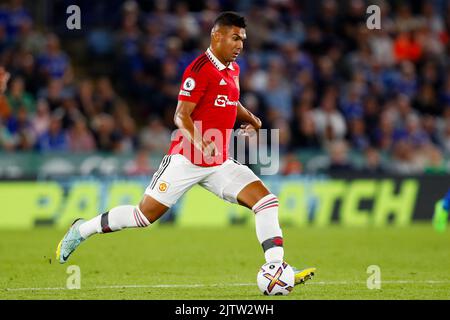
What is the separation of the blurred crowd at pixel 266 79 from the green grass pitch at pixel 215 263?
2562 millimetres

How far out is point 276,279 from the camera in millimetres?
9328

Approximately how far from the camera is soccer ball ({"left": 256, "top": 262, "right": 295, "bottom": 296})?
30.6 ft

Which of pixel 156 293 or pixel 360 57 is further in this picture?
pixel 360 57

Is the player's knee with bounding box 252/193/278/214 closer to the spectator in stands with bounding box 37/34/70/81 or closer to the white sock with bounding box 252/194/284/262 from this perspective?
the white sock with bounding box 252/194/284/262

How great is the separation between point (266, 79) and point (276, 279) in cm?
1310

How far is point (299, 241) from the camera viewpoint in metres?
16.0

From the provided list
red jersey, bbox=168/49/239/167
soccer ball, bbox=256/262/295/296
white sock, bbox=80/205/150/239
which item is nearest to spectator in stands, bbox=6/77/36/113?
white sock, bbox=80/205/150/239

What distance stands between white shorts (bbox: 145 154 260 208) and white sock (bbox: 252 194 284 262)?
0.89ft

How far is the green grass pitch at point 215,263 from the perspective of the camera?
9742mm

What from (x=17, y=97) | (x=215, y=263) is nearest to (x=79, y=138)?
(x=17, y=97)

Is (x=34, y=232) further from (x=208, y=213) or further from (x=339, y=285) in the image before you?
(x=339, y=285)

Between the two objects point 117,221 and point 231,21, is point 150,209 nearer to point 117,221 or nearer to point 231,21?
point 117,221
